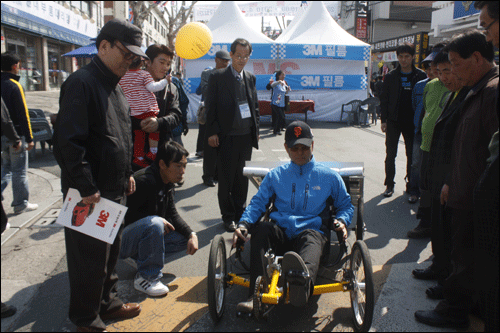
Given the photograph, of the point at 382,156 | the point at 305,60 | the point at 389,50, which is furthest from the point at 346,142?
the point at 389,50

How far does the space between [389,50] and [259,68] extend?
20.0 m

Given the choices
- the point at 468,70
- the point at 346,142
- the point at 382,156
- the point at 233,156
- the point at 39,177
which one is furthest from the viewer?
the point at 346,142

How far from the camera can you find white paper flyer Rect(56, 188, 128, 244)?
222 cm

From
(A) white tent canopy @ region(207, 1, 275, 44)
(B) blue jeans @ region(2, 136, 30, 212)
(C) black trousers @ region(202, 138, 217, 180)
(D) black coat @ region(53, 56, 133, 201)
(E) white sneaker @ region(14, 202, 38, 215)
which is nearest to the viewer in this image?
(D) black coat @ region(53, 56, 133, 201)

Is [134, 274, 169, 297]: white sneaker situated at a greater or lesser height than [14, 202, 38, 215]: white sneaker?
lesser

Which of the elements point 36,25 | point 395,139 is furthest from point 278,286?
point 36,25

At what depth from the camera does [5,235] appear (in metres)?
3.98

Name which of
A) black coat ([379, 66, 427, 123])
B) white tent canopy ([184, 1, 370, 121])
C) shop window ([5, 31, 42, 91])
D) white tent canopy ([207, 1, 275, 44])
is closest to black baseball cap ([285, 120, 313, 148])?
black coat ([379, 66, 427, 123])

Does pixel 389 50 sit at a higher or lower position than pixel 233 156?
higher

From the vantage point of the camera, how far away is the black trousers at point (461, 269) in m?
2.32

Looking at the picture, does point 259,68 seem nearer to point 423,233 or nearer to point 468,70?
point 423,233

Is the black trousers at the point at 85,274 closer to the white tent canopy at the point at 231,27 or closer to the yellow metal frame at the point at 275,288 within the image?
the yellow metal frame at the point at 275,288

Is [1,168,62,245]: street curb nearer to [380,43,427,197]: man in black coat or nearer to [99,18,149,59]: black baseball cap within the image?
[99,18,149,59]: black baseball cap

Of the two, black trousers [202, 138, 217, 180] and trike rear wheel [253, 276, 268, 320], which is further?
black trousers [202, 138, 217, 180]
